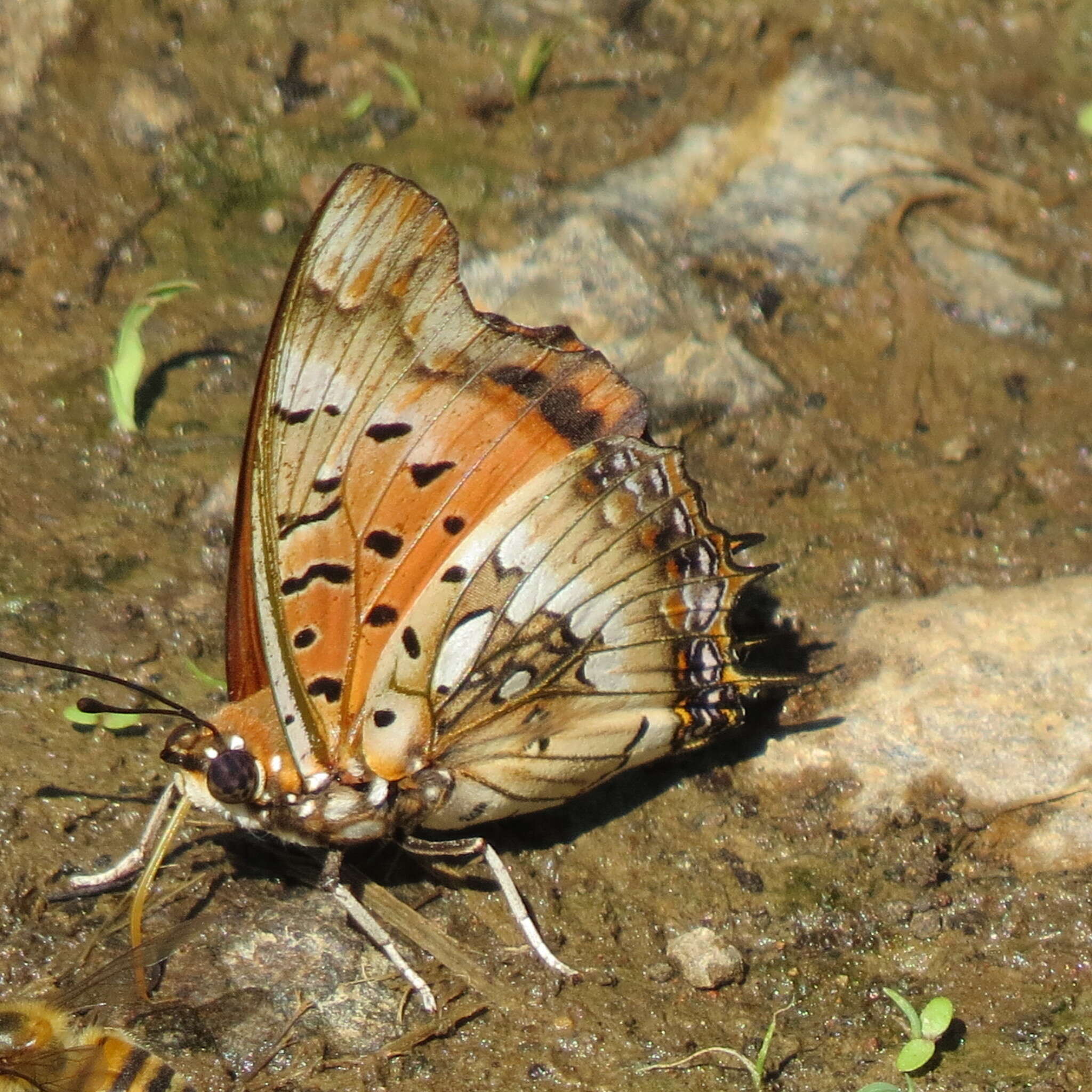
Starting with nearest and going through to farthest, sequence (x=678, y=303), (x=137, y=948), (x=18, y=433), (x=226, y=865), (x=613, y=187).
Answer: (x=137, y=948) < (x=226, y=865) < (x=18, y=433) < (x=678, y=303) < (x=613, y=187)

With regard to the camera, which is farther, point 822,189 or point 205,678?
point 822,189

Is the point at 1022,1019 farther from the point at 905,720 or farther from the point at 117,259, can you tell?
the point at 117,259

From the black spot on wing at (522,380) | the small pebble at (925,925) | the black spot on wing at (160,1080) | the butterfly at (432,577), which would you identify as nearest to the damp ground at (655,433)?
the small pebble at (925,925)

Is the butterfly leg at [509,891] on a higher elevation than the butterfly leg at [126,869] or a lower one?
lower

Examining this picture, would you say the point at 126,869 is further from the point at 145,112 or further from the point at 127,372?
the point at 145,112

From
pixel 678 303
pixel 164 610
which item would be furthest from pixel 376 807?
pixel 678 303

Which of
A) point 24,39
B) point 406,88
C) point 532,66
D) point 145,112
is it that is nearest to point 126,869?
A: point 145,112

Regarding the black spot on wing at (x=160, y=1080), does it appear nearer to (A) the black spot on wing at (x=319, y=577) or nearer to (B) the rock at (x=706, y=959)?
(A) the black spot on wing at (x=319, y=577)
